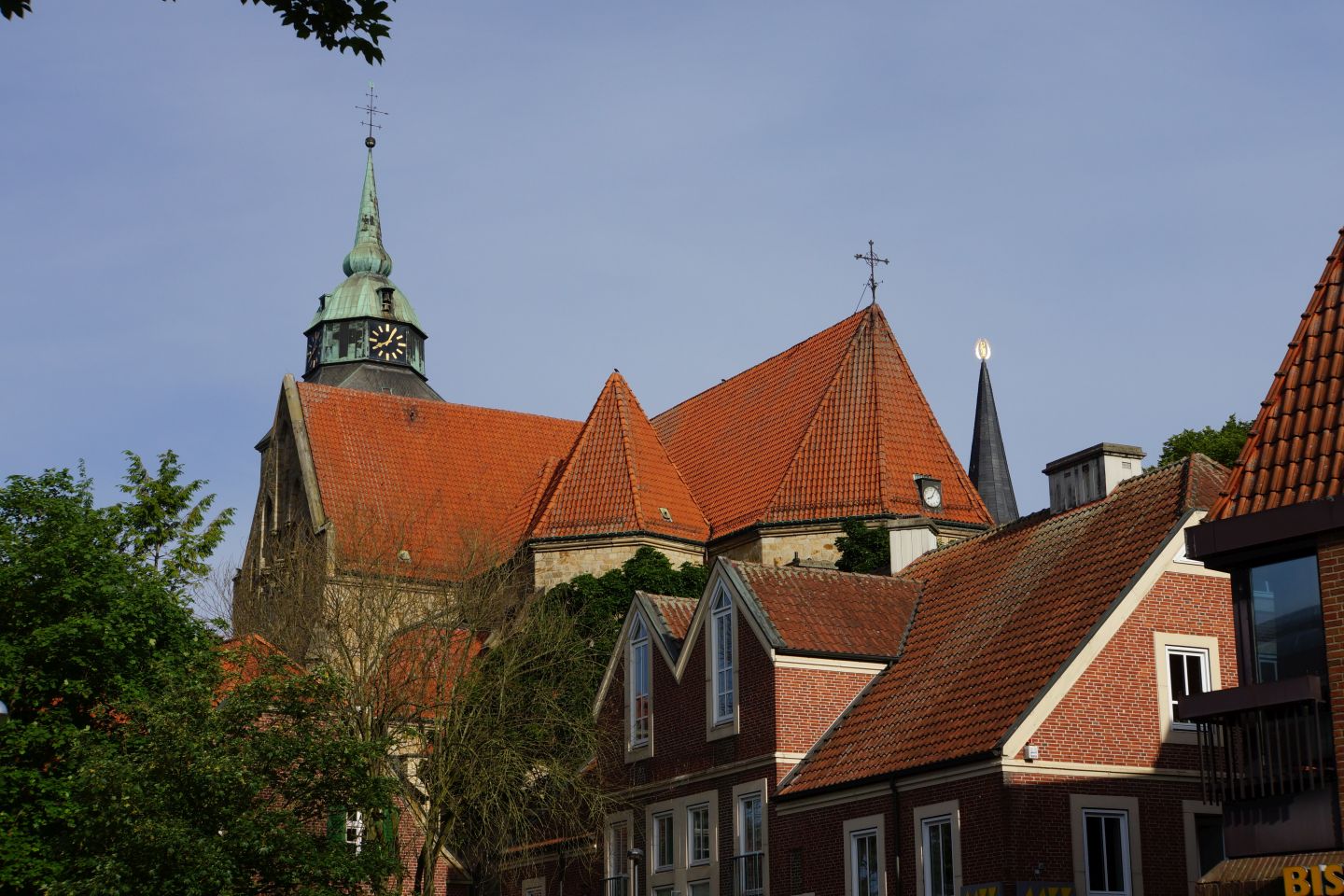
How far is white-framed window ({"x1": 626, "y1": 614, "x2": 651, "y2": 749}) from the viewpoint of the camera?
28.2 metres

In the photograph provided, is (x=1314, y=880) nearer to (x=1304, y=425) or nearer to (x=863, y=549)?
(x=1304, y=425)

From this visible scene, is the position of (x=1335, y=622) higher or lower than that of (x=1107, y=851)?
higher

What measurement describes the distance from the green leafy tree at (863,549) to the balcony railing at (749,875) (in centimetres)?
1459

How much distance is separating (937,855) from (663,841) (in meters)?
6.42

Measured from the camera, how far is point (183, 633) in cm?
2702

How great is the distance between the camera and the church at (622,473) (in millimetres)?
42531

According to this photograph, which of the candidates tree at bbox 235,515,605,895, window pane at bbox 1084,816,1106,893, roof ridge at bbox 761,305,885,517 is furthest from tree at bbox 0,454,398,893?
roof ridge at bbox 761,305,885,517

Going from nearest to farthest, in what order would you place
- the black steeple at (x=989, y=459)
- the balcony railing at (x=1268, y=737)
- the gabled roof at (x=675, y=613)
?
the balcony railing at (x=1268, y=737) → the gabled roof at (x=675, y=613) → the black steeple at (x=989, y=459)

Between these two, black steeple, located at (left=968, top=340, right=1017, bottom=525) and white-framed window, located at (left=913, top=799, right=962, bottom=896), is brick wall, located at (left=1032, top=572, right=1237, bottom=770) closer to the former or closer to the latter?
white-framed window, located at (left=913, top=799, right=962, bottom=896)

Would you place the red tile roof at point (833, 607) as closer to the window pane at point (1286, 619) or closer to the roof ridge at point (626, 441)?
the window pane at point (1286, 619)

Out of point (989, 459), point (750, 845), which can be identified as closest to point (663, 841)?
point (750, 845)

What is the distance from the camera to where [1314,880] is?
13.4 m

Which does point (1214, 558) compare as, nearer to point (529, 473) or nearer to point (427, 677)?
point (427, 677)

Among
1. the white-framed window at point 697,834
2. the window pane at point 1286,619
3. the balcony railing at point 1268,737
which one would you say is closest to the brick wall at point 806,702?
the white-framed window at point 697,834
